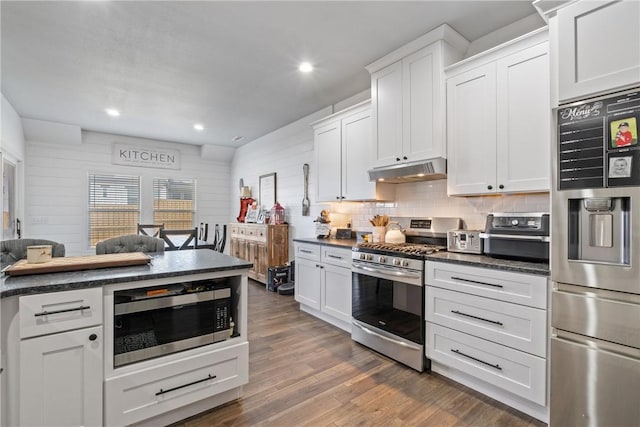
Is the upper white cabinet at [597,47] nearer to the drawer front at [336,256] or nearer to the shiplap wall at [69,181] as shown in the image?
the drawer front at [336,256]

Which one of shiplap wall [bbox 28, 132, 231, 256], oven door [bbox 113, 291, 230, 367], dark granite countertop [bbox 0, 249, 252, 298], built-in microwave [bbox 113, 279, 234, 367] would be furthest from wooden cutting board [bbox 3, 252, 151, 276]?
shiplap wall [bbox 28, 132, 231, 256]

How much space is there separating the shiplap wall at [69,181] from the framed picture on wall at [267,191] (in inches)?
85.1

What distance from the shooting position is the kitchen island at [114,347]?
1433 millimetres

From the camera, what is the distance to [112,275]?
65.7 inches

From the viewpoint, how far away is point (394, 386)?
7.39 ft

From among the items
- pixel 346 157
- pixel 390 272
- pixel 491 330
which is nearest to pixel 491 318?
pixel 491 330

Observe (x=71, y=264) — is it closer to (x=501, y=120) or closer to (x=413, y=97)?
(x=413, y=97)

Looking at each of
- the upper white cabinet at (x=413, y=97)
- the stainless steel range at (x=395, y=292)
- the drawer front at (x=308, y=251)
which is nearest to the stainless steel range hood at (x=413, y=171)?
the upper white cabinet at (x=413, y=97)

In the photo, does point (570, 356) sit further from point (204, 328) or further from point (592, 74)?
point (204, 328)

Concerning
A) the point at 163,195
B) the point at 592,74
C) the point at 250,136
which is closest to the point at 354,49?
the point at 592,74

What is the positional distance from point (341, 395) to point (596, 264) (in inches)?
68.3

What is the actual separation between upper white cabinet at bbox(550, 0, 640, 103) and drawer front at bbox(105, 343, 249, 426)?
2.53 metres

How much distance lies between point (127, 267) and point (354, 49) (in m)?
2.61

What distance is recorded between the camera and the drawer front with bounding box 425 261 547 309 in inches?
72.8
